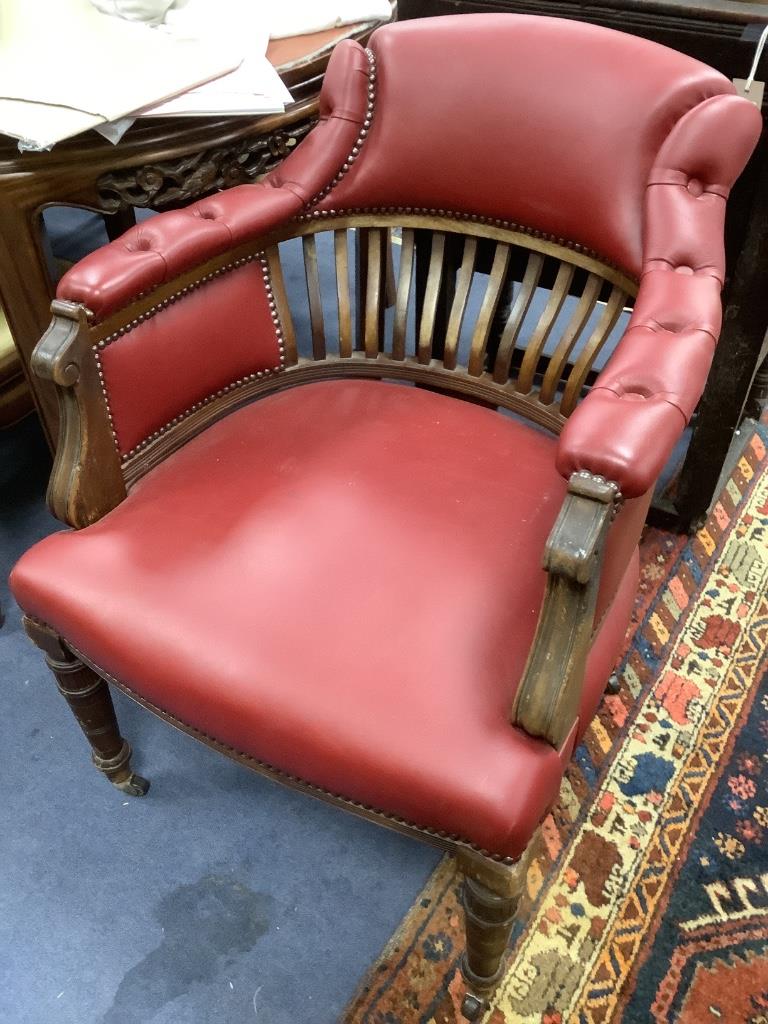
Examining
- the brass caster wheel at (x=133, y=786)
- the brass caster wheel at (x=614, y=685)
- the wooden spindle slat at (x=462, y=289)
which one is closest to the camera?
the wooden spindle slat at (x=462, y=289)

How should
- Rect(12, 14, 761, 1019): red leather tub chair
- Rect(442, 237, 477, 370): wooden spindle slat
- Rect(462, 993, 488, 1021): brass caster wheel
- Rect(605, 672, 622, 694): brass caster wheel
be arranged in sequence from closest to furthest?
1. Rect(12, 14, 761, 1019): red leather tub chair
2. Rect(462, 993, 488, 1021): brass caster wheel
3. Rect(442, 237, 477, 370): wooden spindle slat
4. Rect(605, 672, 622, 694): brass caster wheel

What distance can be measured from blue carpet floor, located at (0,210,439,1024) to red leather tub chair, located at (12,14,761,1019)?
145 millimetres

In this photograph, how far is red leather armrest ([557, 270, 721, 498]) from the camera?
0.72 meters

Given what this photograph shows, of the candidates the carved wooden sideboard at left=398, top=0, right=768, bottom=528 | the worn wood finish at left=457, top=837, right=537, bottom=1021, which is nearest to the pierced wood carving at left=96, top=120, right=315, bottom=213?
the carved wooden sideboard at left=398, top=0, right=768, bottom=528

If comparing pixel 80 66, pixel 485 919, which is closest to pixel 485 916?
pixel 485 919

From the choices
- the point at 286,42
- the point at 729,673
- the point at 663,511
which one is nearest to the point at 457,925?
the point at 729,673

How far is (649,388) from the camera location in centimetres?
80

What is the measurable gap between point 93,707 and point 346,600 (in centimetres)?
48

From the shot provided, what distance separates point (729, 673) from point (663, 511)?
38 centimetres

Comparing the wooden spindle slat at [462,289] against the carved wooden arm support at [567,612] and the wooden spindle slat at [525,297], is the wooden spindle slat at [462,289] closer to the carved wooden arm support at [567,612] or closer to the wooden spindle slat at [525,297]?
the wooden spindle slat at [525,297]

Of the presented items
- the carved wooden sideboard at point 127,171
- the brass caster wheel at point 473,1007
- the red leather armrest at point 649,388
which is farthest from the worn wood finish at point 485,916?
the carved wooden sideboard at point 127,171

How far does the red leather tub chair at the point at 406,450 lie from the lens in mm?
808

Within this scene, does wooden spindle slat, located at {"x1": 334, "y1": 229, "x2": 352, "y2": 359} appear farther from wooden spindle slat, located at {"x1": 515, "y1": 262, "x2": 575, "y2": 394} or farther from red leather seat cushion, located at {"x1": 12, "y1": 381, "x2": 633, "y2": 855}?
wooden spindle slat, located at {"x1": 515, "y1": 262, "x2": 575, "y2": 394}

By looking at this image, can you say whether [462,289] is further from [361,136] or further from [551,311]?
[361,136]
